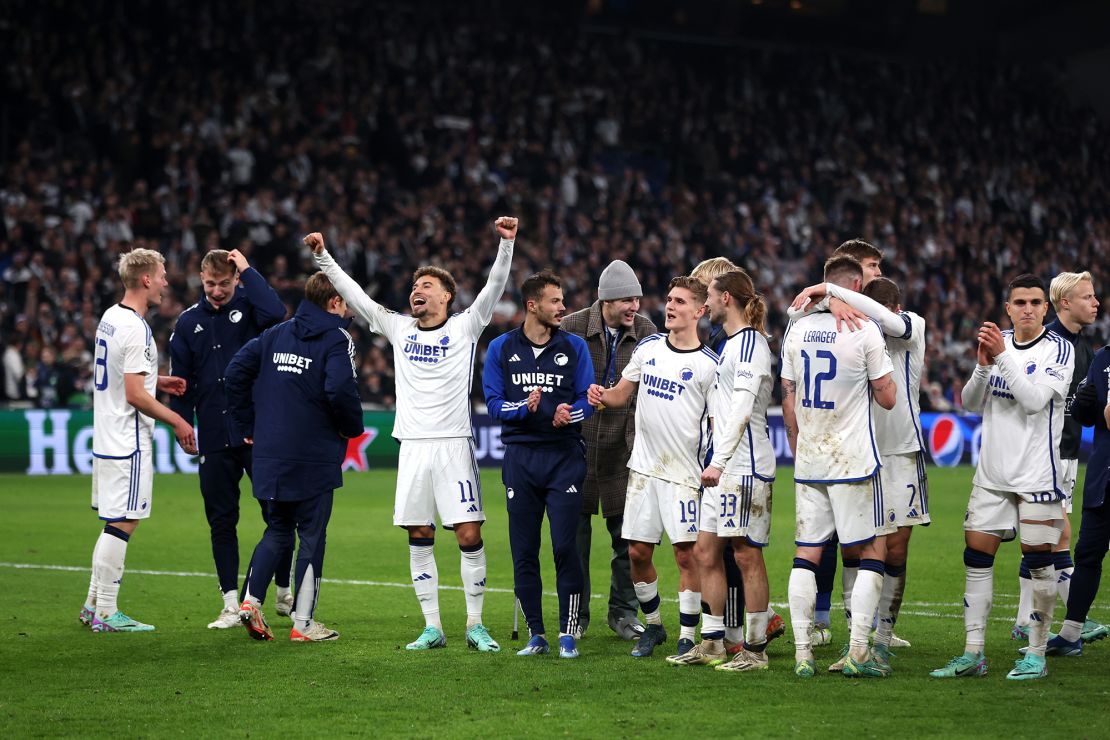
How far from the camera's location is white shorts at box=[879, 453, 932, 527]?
7664 mm

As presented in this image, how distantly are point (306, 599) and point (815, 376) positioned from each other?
11.2 feet

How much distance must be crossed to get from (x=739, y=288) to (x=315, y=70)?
23649mm

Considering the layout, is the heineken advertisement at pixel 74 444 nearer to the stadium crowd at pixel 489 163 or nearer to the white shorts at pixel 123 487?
the stadium crowd at pixel 489 163

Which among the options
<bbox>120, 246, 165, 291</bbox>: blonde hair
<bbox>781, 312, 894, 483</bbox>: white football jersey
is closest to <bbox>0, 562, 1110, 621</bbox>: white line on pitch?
<bbox>781, 312, 894, 483</bbox>: white football jersey

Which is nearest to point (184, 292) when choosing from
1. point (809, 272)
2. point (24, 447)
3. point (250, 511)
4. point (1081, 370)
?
point (24, 447)

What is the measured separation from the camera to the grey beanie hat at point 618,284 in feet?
29.3

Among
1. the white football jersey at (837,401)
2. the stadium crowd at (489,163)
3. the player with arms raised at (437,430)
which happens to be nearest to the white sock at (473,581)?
the player with arms raised at (437,430)

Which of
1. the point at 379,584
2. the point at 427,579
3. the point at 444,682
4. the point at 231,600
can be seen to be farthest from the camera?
the point at 379,584

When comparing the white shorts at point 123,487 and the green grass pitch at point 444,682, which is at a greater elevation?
the white shorts at point 123,487

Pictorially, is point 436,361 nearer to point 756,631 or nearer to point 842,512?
point 756,631

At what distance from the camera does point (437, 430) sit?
8234mm

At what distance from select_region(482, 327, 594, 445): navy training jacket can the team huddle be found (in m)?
0.01

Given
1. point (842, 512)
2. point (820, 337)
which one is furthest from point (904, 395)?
point (842, 512)

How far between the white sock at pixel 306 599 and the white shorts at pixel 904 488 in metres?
3.46
